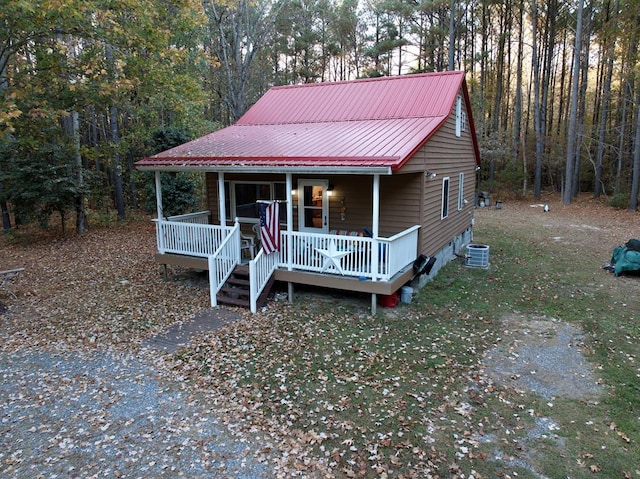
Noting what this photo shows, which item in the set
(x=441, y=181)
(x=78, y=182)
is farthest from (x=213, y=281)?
(x=78, y=182)

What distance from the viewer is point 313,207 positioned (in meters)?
10.9

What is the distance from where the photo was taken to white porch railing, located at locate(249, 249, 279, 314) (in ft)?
→ 27.6

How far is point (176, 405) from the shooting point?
212 inches

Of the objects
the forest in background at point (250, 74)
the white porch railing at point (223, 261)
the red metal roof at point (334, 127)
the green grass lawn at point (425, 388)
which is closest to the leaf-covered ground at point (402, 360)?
the green grass lawn at point (425, 388)

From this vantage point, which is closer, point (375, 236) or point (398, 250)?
point (375, 236)

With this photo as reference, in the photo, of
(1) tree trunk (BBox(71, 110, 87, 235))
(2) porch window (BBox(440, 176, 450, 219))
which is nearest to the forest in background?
→ (1) tree trunk (BBox(71, 110, 87, 235))

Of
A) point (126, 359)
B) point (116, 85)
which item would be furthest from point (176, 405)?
point (116, 85)

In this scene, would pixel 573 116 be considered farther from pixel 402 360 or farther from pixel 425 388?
pixel 425 388

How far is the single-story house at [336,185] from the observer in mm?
8469

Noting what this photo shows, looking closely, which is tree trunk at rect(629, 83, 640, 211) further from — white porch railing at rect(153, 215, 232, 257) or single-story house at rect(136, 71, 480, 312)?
white porch railing at rect(153, 215, 232, 257)

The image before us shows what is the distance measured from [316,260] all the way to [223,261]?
2.11 m

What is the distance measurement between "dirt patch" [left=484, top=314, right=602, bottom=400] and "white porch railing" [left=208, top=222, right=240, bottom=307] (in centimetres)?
553

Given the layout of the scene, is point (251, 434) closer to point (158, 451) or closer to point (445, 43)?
point (158, 451)

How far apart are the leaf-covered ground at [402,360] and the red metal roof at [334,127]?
10.3 feet
